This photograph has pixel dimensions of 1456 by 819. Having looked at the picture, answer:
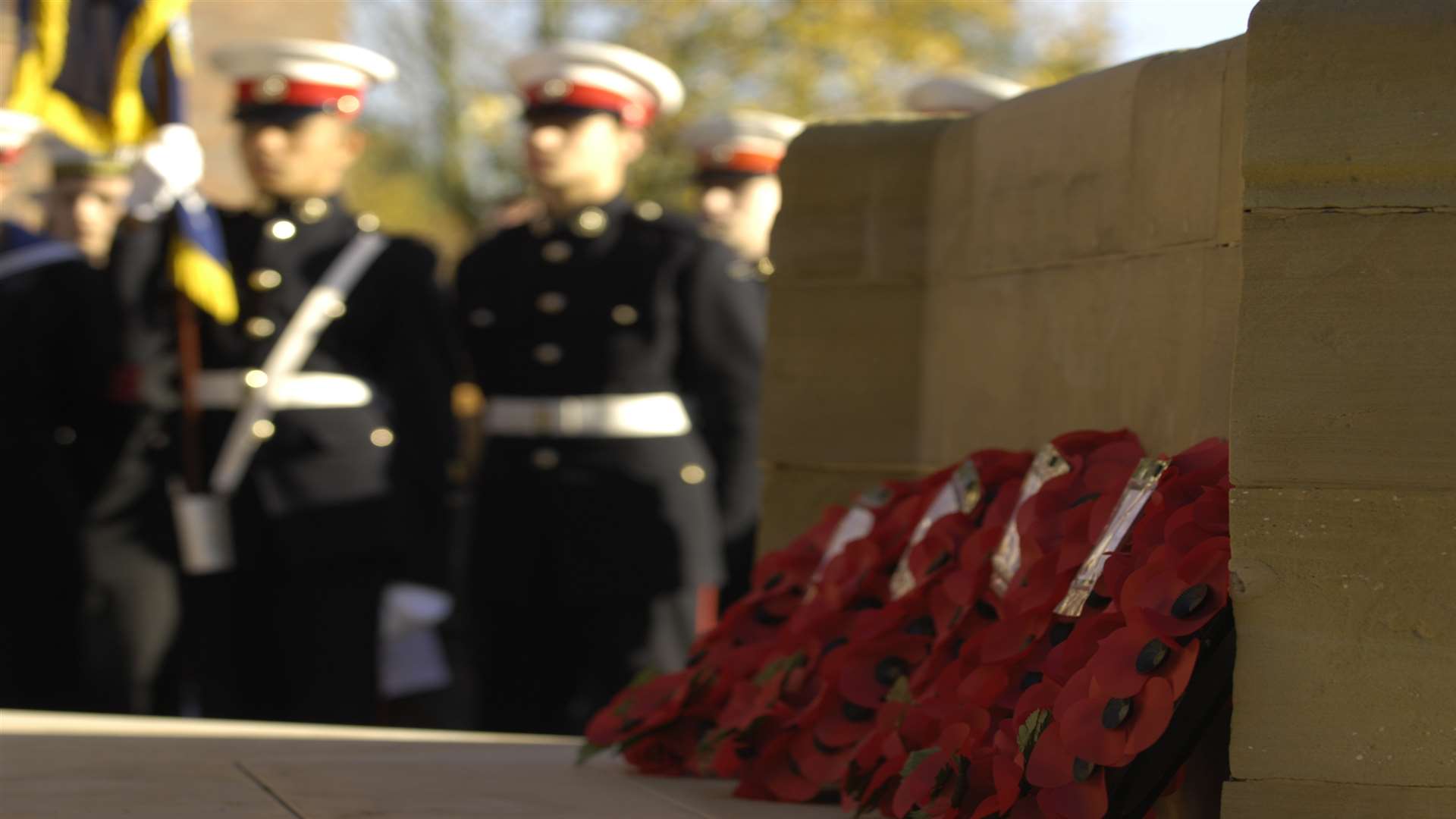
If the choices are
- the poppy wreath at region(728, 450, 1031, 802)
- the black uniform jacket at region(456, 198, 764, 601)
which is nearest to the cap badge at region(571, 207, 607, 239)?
the black uniform jacket at region(456, 198, 764, 601)

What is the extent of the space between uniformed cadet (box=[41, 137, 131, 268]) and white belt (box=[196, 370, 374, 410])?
2.91 meters

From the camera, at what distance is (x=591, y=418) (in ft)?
23.7

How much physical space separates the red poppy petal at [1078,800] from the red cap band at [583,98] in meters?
4.31

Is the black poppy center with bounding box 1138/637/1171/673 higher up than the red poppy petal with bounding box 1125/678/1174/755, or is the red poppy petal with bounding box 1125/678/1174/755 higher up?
the black poppy center with bounding box 1138/637/1171/673

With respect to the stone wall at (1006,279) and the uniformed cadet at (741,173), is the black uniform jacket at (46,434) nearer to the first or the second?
the uniformed cadet at (741,173)

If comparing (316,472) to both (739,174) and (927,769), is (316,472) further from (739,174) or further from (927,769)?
(927,769)

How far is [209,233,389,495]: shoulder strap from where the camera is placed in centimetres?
707

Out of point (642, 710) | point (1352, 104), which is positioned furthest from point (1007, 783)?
point (642, 710)

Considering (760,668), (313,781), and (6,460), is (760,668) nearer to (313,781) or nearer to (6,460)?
(313,781)

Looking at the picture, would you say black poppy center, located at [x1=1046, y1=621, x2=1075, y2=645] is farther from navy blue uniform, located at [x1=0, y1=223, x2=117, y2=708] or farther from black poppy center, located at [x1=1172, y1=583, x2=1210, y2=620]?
navy blue uniform, located at [x1=0, y1=223, x2=117, y2=708]

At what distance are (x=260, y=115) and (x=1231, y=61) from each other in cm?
406

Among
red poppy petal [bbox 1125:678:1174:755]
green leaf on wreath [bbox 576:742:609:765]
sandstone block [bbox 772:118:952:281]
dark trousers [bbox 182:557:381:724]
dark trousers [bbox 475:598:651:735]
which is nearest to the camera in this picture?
red poppy petal [bbox 1125:678:1174:755]

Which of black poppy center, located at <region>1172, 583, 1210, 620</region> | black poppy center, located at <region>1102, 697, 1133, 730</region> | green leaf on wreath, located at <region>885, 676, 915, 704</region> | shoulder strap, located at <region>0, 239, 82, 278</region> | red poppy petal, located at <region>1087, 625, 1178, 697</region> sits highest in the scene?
shoulder strap, located at <region>0, 239, 82, 278</region>

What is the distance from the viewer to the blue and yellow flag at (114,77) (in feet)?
22.7
